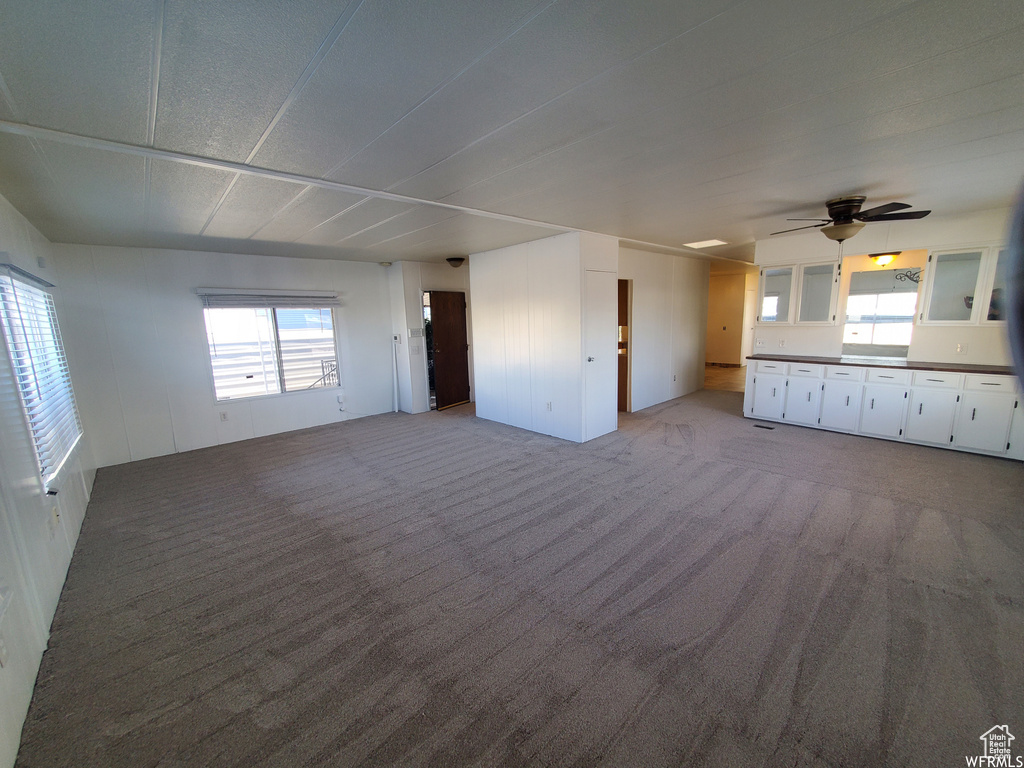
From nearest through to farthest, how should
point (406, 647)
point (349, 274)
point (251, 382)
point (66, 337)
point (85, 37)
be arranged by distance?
1. point (85, 37)
2. point (406, 647)
3. point (66, 337)
4. point (251, 382)
5. point (349, 274)

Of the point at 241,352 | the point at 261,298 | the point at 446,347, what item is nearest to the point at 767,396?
the point at 446,347

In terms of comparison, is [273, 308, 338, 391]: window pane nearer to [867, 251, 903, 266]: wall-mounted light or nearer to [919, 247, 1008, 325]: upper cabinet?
[867, 251, 903, 266]: wall-mounted light

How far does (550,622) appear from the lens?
2.04 metres

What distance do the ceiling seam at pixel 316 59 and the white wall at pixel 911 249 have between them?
563 cm

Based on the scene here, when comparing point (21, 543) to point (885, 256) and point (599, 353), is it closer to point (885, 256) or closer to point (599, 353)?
point (599, 353)

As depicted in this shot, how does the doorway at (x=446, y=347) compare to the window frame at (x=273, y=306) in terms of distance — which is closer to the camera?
the window frame at (x=273, y=306)

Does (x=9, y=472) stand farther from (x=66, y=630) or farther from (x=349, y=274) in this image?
(x=349, y=274)

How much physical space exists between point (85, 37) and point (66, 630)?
276 centimetres

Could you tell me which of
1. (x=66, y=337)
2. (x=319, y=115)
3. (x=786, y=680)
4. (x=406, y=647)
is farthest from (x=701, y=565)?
(x=66, y=337)

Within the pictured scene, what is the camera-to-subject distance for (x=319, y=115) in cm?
177

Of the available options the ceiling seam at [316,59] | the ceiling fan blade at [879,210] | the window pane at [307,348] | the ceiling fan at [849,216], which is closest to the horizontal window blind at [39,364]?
the ceiling seam at [316,59]

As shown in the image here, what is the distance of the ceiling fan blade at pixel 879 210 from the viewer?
2831mm

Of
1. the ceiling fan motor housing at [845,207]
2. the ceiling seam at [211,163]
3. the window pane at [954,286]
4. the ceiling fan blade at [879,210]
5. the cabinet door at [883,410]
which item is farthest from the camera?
the cabinet door at [883,410]

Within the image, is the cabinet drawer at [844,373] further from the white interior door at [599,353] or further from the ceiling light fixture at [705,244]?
the white interior door at [599,353]
